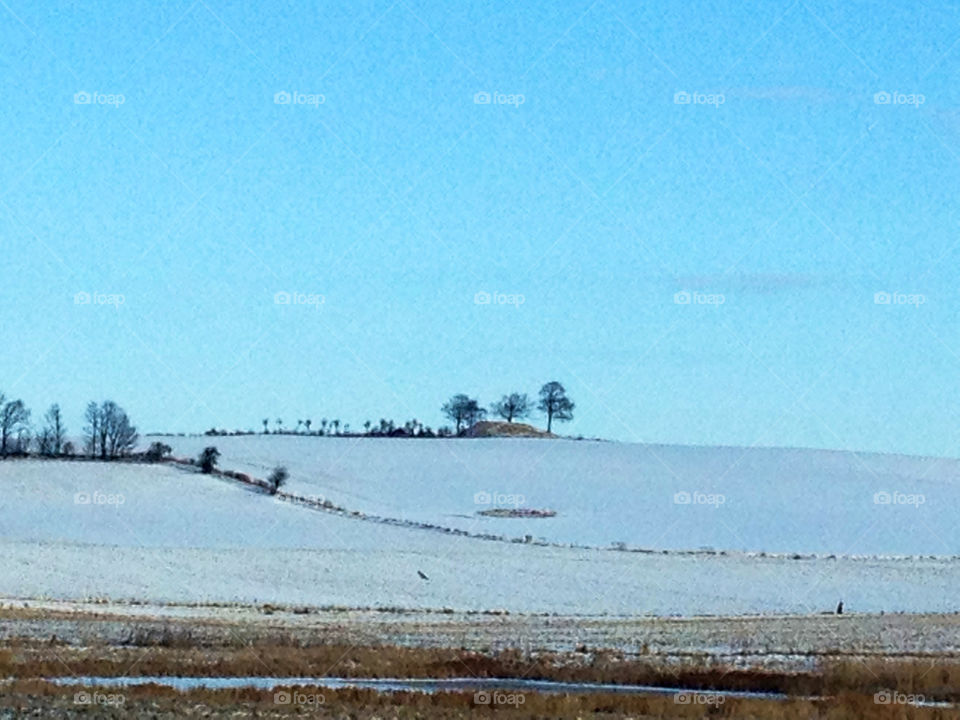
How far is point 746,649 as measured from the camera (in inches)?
1522

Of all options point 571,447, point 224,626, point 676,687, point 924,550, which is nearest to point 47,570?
point 224,626

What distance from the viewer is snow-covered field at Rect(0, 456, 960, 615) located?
194 ft

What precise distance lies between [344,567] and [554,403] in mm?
81118

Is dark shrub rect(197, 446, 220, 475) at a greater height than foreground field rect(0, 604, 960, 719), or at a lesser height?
greater

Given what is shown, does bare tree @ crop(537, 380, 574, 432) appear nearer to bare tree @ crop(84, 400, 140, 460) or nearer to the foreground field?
bare tree @ crop(84, 400, 140, 460)

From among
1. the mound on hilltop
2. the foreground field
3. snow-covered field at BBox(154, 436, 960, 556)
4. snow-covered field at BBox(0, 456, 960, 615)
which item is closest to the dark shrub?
snow-covered field at BBox(154, 436, 960, 556)

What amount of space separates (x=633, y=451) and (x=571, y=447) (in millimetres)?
4715

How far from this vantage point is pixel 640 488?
111 meters

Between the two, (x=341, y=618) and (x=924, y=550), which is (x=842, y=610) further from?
(x=924, y=550)

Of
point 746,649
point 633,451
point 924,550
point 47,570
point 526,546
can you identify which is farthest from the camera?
point 633,451

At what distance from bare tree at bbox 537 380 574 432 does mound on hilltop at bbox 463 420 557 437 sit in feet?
5.56

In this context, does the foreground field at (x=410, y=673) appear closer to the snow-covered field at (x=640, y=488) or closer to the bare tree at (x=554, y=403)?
the snow-covered field at (x=640, y=488)

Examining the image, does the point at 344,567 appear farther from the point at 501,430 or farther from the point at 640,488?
the point at 501,430

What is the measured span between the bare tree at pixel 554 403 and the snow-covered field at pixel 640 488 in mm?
9264
